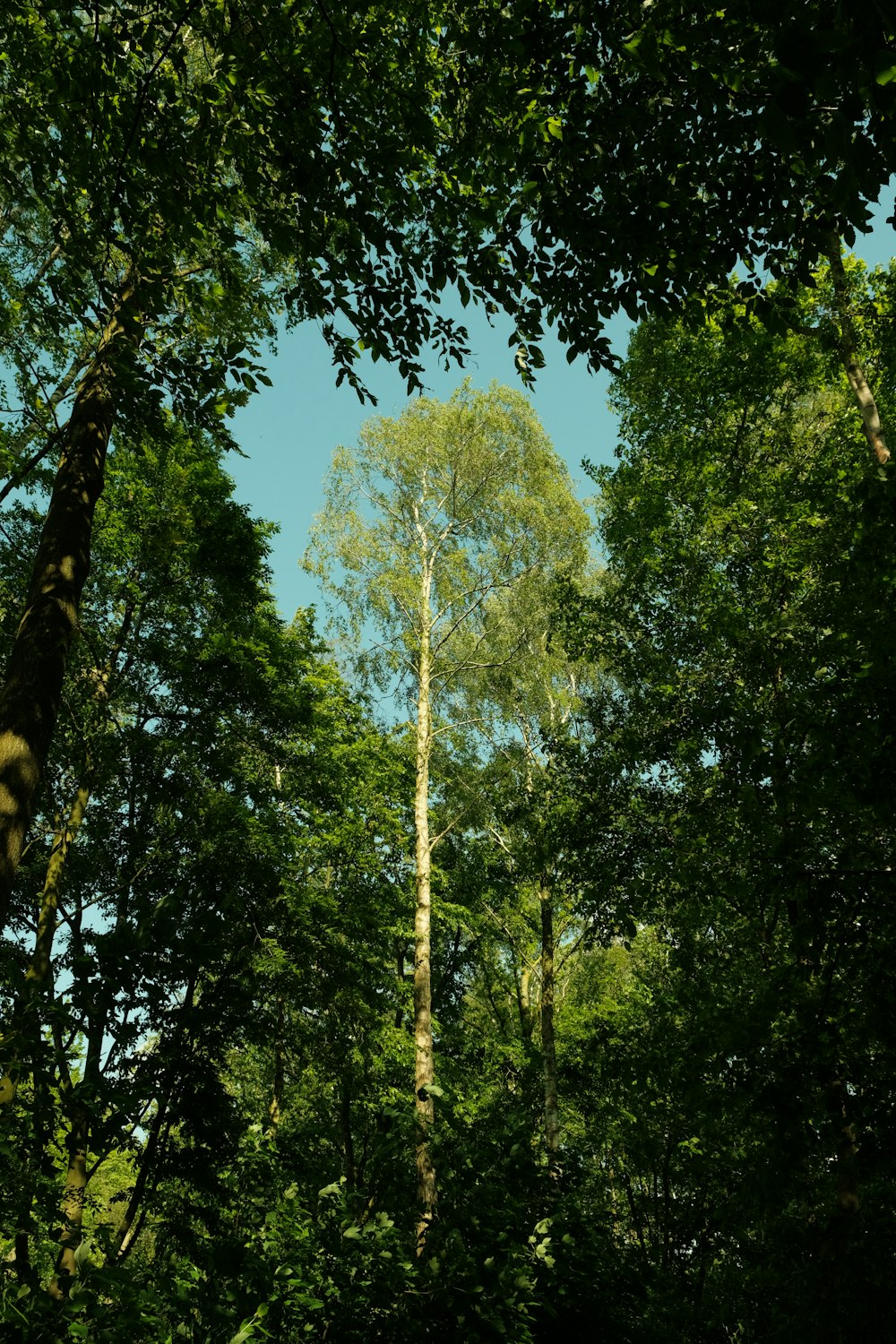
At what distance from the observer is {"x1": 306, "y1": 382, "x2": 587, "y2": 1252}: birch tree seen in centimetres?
1462

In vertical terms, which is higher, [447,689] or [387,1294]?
[447,689]

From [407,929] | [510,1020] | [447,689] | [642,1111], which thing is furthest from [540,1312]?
[510,1020]

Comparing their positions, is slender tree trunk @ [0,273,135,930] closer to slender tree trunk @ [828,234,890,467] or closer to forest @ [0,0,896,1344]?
forest @ [0,0,896,1344]

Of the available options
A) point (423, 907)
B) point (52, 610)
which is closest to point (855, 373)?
point (52, 610)

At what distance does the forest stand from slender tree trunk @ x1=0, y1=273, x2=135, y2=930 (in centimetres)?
2

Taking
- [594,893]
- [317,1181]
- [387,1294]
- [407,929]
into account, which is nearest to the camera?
[387,1294]

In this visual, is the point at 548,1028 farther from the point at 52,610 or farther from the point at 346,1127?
the point at 52,610

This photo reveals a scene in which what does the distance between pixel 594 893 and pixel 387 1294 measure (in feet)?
17.9

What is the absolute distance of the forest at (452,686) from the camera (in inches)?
117

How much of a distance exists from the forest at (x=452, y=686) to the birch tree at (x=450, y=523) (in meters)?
0.10

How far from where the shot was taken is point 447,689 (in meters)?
16.6

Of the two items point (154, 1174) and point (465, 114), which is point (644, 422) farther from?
point (154, 1174)

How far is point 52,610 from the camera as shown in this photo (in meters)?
4.03

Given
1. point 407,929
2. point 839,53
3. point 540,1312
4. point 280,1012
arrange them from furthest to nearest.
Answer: point 407,929
point 280,1012
point 540,1312
point 839,53
